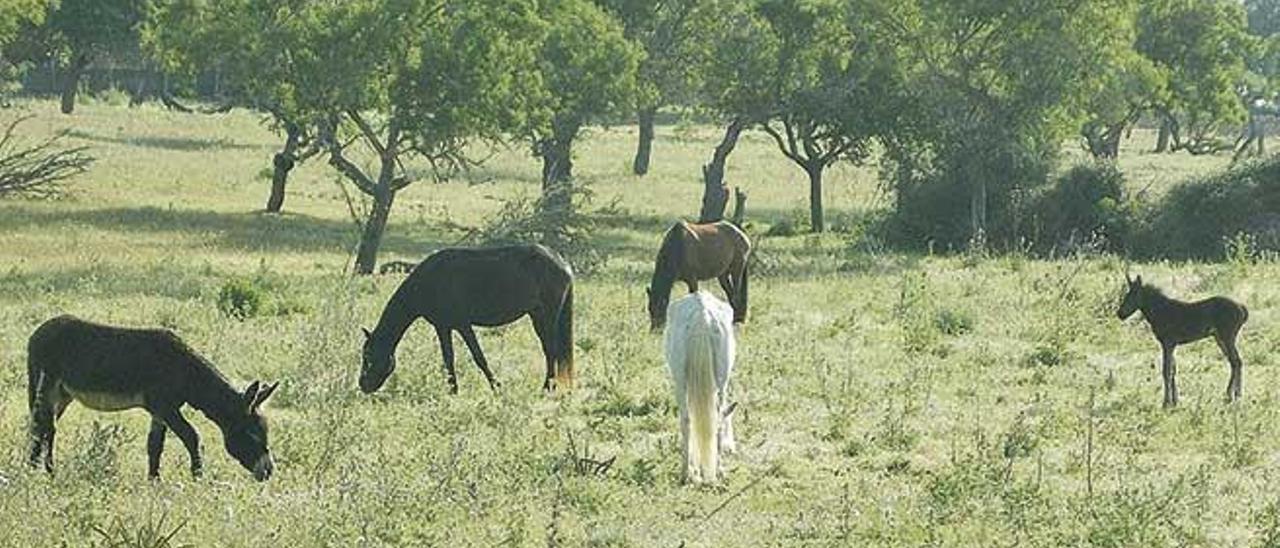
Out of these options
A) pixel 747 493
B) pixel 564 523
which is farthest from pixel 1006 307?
pixel 564 523

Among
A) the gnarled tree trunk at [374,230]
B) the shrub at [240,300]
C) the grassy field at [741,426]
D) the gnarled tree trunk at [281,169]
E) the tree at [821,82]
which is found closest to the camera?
the grassy field at [741,426]

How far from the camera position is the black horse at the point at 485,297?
54.3 ft

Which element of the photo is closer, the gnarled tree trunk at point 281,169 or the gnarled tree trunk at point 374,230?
the gnarled tree trunk at point 374,230

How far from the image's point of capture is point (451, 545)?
10281 millimetres

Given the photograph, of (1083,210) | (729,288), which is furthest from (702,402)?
(1083,210)

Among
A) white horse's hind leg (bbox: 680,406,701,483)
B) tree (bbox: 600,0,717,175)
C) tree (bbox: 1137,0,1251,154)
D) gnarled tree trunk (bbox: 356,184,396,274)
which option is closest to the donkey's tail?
white horse's hind leg (bbox: 680,406,701,483)

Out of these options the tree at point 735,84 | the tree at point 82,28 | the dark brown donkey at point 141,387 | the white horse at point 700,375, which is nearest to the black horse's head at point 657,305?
the white horse at point 700,375

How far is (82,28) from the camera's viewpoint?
2571 inches

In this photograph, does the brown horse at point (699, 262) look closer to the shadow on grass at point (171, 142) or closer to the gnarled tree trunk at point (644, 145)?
the shadow on grass at point (171, 142)

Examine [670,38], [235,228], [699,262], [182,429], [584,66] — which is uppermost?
[670,38]

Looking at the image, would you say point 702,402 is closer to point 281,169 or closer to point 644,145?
point 281,169

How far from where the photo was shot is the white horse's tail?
40.4ft

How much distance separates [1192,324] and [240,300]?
12074 millimetres

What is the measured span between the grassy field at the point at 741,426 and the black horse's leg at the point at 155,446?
0.19m
